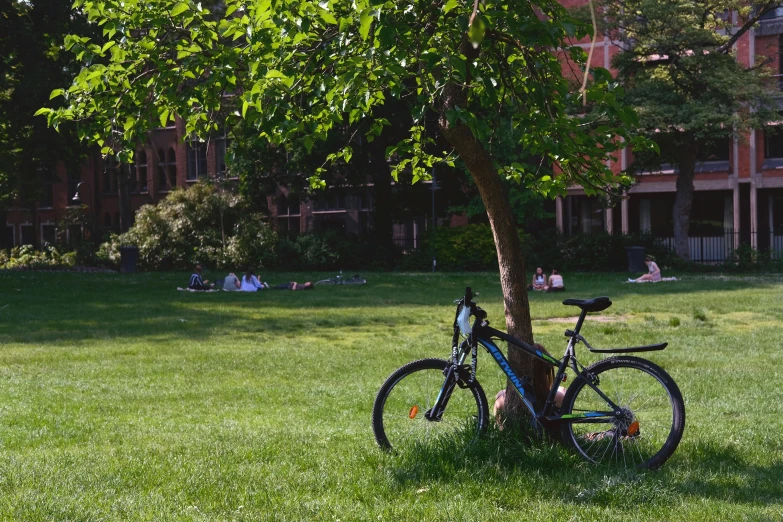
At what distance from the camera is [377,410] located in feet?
22.7

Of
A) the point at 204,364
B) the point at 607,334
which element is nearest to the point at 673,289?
the point at 607,334

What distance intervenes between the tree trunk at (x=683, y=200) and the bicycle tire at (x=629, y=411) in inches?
1332

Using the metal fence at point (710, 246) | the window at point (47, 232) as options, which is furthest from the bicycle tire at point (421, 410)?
the window at point (47, 232)

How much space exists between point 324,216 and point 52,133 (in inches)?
965

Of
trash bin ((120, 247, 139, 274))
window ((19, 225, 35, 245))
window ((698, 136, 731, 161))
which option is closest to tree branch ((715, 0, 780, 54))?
window ((698, 136, 731, 161))

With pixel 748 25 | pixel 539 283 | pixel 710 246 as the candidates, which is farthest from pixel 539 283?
pixel 710 246

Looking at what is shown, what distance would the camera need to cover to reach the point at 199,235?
147ft

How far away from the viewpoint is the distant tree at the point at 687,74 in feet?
116

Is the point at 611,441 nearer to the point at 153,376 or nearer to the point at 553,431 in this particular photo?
the point at 553,431

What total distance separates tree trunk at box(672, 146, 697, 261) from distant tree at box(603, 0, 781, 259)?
42 centimetres

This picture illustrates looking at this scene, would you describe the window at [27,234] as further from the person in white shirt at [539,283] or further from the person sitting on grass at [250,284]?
the person in white shirt at [539,283]

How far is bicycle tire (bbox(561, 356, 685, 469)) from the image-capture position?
6344 millimetres

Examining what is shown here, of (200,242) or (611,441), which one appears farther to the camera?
(200,242)

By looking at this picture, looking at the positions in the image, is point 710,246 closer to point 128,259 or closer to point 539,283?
point 539,283
